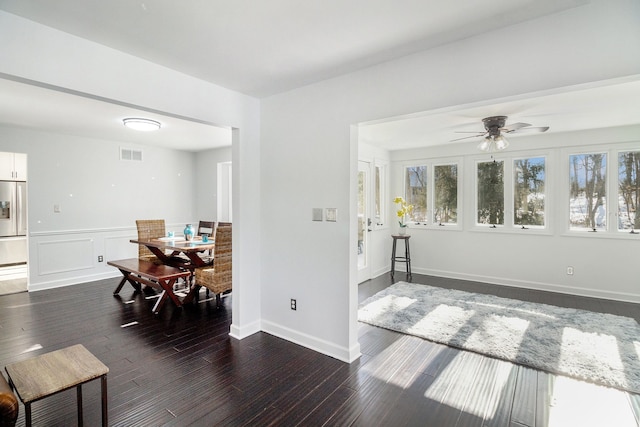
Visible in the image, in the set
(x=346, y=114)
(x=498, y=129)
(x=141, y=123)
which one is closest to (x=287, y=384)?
(x=346, y=114)

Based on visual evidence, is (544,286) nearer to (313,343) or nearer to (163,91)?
(313,343)

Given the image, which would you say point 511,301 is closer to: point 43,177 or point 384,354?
point 384,354

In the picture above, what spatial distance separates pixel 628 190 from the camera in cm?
449

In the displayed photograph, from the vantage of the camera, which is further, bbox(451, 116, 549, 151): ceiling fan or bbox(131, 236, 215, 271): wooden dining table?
bbox(131, 236, 215, 271): wooden dining table

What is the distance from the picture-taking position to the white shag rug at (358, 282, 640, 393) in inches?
104

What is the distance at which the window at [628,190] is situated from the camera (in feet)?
14.5

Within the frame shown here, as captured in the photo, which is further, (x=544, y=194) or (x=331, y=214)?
(x=544, y=194)

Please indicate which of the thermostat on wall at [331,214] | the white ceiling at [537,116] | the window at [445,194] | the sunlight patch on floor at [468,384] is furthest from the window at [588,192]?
the thermostat on wall at [331,214]

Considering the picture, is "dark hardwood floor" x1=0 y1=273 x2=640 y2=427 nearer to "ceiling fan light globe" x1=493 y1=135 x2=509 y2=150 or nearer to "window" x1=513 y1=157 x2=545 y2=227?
"ceiling fan light globe" x1=493 y1=135 x2=509 y2=150

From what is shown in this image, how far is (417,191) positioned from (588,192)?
2.60 m

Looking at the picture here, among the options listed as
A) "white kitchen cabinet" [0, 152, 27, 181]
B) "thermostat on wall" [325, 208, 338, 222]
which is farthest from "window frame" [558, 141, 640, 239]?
"white kitchen cabinet" [0, 152, 27, 181]

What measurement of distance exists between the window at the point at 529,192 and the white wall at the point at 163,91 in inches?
172

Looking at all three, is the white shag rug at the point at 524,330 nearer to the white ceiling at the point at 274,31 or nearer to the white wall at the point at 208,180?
the white ceiling at the point at 274,31

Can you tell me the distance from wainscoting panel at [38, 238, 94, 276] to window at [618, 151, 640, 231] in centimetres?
850
